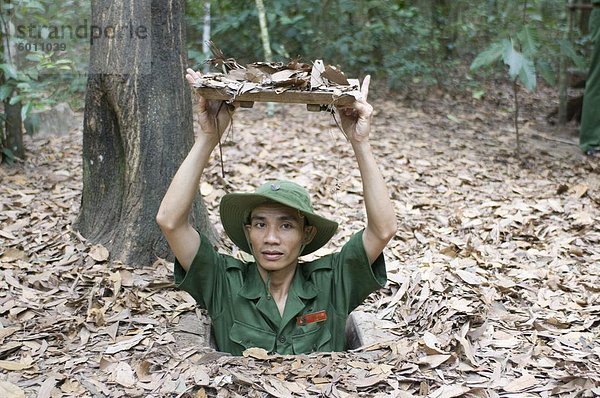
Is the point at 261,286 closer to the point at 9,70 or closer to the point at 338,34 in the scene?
the point at 9,70

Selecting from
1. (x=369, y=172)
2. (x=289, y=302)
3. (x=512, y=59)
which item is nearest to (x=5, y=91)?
(x=289, y=302)

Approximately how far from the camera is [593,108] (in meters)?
7.96

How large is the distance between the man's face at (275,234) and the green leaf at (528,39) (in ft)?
15.0

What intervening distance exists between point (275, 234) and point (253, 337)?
1.80ft

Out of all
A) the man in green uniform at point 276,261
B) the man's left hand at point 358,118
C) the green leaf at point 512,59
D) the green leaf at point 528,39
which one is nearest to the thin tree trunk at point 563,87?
the green leaf at point 528,39

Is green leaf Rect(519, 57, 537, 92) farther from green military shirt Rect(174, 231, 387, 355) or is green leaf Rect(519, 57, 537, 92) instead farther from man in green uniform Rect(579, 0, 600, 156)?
green military shirt Rect(174, 231, 387, 355)

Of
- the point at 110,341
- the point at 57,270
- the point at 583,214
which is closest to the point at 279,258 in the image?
the point at 110,341

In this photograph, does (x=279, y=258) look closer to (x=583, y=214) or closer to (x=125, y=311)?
(x=125, y=311)

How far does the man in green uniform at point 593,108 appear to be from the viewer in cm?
790

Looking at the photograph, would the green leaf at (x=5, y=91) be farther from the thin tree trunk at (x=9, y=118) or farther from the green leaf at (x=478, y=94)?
the green leaf at (x=478, y=94)

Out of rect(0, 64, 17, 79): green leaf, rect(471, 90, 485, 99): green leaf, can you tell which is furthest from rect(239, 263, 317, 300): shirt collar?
rect(471, 90, 485, 99): green leaf

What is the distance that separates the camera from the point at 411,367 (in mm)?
3029

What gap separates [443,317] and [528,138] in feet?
18.8

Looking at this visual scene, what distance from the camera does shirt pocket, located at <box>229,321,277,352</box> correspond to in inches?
130
